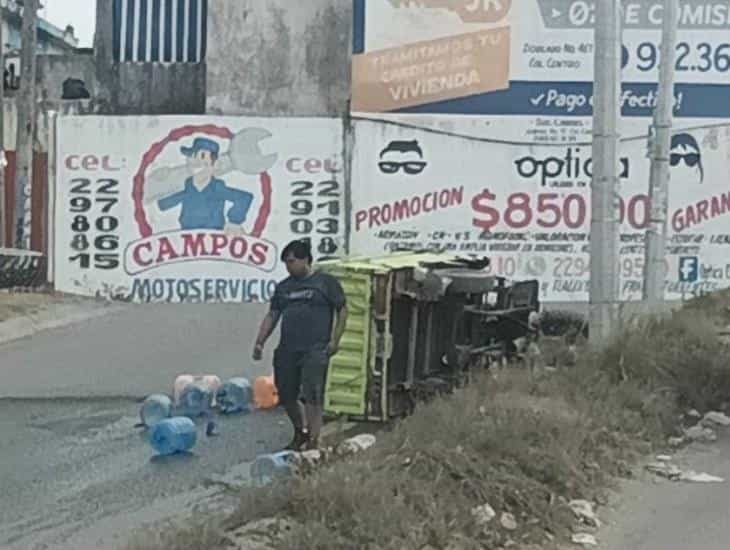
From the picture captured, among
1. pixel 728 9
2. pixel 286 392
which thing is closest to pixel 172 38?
pixel 728 9

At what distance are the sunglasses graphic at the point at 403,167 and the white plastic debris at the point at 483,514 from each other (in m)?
20.0

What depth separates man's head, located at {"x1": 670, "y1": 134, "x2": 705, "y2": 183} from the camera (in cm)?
2770

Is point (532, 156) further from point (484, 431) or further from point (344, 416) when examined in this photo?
point (484, 431)

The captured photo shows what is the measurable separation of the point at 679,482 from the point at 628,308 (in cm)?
597

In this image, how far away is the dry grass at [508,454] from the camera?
708cm

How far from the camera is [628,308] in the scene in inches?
602

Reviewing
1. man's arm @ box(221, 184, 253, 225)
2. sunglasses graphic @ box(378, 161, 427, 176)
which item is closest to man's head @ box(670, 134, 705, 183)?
sunglasses graphic @ box(378, 161, 427, 176)

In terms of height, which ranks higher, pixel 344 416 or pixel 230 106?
pixel 230 106

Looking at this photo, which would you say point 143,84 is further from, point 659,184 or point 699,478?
point 699,478

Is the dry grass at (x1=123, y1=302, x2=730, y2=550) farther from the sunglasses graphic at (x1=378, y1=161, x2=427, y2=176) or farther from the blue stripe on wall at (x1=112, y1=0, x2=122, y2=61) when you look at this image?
the blue stripe on wall at (x1=112, y1=0, x2=122, y2=61)

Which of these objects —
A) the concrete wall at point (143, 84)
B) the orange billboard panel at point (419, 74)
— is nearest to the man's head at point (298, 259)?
the orange billboard panel at point (419, 74)

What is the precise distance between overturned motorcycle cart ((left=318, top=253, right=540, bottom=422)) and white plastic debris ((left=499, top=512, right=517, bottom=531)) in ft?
16.2

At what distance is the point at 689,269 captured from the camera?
27.8 metres

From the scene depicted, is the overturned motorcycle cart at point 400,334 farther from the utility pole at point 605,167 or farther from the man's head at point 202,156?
the man's head at point 202,156
